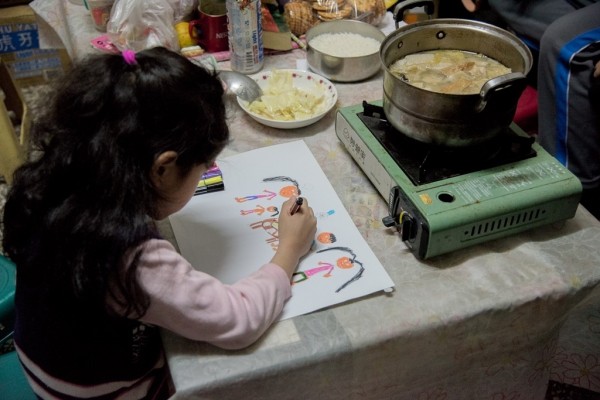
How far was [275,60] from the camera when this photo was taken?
142cm

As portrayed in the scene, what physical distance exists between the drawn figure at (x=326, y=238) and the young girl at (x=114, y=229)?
0.12 m

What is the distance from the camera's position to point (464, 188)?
34.0 inches

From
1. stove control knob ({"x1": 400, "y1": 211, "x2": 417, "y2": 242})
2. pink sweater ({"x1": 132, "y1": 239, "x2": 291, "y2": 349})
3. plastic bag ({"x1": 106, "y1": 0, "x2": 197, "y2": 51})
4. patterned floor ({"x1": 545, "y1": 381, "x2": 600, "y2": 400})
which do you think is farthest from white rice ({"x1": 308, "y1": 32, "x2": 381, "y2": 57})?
patterned floor ({"x1": 545, "y1": 381, "x2": 600, "y2": 400})

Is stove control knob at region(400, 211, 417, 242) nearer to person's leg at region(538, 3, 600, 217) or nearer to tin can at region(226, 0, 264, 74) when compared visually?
tin can at region(226, 0, 264, 74)

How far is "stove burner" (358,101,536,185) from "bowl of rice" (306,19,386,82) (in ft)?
1.20

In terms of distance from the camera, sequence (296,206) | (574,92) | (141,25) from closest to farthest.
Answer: (296,206)
(141,25)
(574,92)

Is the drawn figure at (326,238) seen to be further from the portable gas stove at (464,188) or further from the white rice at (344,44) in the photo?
the white rice at (344,44)

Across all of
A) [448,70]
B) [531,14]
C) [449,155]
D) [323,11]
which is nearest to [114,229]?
[449,155]

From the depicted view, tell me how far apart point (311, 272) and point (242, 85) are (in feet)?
1.88

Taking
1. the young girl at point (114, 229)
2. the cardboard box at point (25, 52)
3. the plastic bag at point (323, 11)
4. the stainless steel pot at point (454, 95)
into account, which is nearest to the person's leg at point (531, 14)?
the plastic bag at point (323, 11)

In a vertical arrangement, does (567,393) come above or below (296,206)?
below

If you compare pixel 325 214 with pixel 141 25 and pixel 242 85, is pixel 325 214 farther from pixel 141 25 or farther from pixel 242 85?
pixel 141 25

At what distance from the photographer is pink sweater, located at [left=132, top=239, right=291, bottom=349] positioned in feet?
2.21

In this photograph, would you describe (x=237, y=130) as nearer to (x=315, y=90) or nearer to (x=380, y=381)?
(x=315, y=90)
